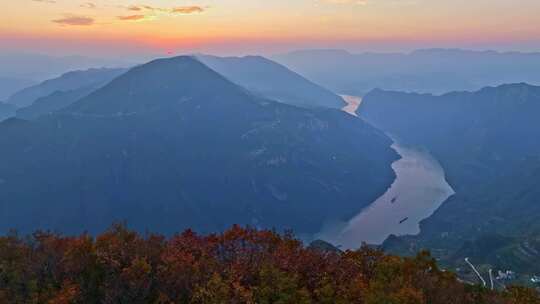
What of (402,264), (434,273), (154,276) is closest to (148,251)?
(154,276)

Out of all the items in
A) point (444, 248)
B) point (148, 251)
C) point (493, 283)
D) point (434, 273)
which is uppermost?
point (148, 251)

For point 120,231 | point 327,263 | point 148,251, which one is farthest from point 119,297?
point 327,263

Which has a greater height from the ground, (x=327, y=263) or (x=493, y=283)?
(x=327, y=263)

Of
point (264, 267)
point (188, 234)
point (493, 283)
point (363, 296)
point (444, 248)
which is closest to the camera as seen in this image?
point (363, 296)

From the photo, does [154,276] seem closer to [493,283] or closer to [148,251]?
[148,251]

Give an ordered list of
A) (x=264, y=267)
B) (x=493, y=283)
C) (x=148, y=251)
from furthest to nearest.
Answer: (x=493, y=283), (x=148, y=251), (x=264, y=267)

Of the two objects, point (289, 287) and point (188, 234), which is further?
point (188, 234)

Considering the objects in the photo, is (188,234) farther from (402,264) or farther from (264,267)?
(402,264)
